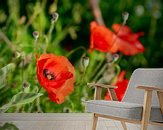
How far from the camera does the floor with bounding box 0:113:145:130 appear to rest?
11.8 ft

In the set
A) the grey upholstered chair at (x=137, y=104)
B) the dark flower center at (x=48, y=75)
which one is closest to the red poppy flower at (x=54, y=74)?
the dark flower center at (x=48, y=75)

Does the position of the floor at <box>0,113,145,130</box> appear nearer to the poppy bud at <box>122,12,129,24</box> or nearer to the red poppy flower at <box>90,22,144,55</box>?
the red poppy flower at <box>90,22,144,55</box>

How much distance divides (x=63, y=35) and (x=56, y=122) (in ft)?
2.36

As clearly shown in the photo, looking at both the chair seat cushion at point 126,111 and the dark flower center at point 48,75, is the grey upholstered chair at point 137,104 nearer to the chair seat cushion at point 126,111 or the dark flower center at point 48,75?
the chair seat cushion at point 126,111

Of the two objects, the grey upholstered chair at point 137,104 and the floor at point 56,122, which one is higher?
the grey upholstered chair at point 137,104

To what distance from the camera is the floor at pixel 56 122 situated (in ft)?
11.8

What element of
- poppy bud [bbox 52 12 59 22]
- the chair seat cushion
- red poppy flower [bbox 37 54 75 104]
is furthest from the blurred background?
the chair seat cushion

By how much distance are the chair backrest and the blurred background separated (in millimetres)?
129

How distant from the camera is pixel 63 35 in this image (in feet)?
11.2

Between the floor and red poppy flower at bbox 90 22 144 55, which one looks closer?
red poppy flower at bbox 90 22 144 55

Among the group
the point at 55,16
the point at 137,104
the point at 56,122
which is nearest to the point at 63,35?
the point at 55,16

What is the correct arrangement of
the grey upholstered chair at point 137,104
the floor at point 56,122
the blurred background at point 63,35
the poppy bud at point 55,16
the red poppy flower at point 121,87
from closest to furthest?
the grey upholstered chair at point 137,104, the red poppy flower at point 121,87, the poppy bud at point 55,16, the blurred background at point 63,35, the floor at point 56,122

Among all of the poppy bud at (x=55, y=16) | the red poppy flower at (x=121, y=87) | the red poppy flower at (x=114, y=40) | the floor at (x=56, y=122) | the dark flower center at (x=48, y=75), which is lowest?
A: the floor at (x=56, y=122)

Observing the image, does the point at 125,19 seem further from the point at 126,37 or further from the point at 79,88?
the point at 79,88
